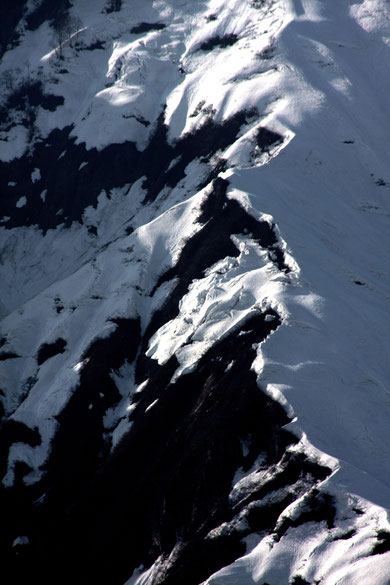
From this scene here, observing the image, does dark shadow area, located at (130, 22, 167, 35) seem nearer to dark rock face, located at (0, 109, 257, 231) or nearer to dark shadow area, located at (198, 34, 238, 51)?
dark shadow area, located at (198, 34, 238, 51)

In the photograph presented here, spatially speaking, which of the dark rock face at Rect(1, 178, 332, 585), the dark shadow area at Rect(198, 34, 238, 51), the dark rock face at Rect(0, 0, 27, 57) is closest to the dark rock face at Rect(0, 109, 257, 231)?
the dark shadow area at Rect(198, 34, 238, 51)

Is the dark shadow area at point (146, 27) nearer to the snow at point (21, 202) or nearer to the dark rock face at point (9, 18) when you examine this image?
the dark rock face at point (9, 18)

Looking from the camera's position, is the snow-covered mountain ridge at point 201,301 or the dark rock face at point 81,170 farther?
the dark rock face at point 81,170

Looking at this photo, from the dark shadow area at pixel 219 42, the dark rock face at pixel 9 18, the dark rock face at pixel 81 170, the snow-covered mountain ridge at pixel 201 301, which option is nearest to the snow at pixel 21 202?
the snow-covered mountain ridge at pixel 201 301

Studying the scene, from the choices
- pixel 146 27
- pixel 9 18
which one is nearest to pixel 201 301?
pixel 146 27

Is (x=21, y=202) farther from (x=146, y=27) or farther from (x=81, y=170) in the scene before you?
(x=146, y=27)

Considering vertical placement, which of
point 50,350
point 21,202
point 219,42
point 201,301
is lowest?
point 50,350

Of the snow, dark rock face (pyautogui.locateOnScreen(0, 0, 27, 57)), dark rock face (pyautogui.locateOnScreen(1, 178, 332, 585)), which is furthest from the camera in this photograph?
dark rock face (pyautogui.locateOnScreen(0, 0, 27, 57))

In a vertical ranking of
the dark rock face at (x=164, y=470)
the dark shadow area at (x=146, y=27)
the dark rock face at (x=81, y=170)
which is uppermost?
the dark shadow area at (x=146, y=27)

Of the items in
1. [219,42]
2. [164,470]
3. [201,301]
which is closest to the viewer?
[164,470]
